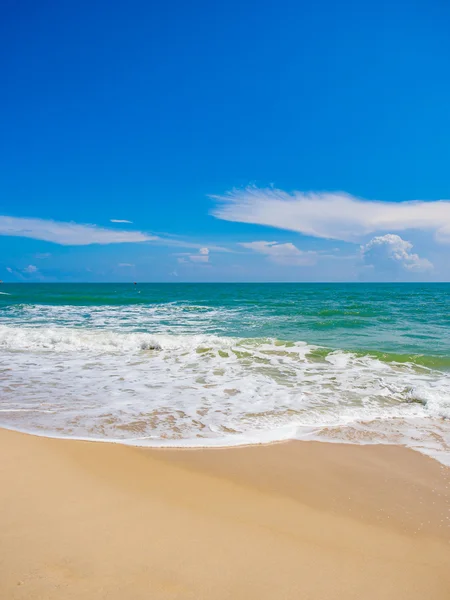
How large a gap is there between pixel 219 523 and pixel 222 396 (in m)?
4.01

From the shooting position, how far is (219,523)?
2994mm

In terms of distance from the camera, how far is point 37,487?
3.41 metres

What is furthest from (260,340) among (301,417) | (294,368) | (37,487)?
(37,487)

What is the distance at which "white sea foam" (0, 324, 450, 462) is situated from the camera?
518 centimetres

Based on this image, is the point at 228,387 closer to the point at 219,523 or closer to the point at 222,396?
the point at 222,396

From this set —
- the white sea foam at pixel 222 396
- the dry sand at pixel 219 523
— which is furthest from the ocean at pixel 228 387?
the dry sand at pixel 219 523

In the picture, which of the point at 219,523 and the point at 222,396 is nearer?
the point at 219,523

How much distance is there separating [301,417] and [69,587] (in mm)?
4288

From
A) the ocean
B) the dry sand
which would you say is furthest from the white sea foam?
the dry sand

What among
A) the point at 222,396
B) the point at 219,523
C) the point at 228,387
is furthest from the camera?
the point at 228,387

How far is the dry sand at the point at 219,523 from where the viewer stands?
7.54ft

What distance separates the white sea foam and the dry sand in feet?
2.09

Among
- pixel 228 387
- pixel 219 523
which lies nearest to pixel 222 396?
pixel 228 387

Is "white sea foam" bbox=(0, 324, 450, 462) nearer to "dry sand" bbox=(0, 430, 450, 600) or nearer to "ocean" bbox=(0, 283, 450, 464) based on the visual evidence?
"ocean" bbox=(0, 283, 450, 464)
